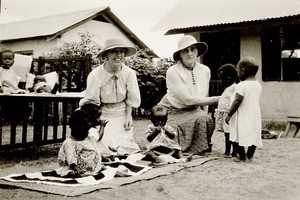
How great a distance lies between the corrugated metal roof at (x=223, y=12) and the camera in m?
10.6

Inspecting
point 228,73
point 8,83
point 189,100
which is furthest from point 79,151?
point 8,83

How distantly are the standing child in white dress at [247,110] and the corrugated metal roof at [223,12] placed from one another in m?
5.48

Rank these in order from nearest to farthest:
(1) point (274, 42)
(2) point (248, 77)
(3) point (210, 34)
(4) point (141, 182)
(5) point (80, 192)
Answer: (5) point (80, 192), (4) point (141, 182), (2) point (248, 77), (1) point (274, 42), (3) point (210, 34)

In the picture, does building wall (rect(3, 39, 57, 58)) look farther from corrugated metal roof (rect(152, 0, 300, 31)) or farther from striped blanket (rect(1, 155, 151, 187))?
striped blanket (rect(1, 155, 151, 187))

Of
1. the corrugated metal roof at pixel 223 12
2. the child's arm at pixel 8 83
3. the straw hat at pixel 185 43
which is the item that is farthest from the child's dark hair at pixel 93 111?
the corrugated metal roof at pixel 223 12

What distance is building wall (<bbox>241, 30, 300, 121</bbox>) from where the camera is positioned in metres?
10.5

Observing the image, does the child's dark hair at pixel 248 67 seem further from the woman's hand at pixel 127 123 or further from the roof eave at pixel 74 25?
the roof eave at pixel 74 25

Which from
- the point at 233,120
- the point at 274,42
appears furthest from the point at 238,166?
the point at 274,42

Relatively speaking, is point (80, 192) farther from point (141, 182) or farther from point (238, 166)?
point (238, 166)

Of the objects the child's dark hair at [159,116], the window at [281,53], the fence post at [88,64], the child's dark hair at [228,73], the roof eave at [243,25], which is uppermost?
the roof eave at [243,25]

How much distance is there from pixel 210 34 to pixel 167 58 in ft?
7.65

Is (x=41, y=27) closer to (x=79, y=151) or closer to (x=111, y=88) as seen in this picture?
(x=111, y=88)

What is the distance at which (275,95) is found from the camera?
10.9 m

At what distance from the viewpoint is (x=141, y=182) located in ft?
12.8
